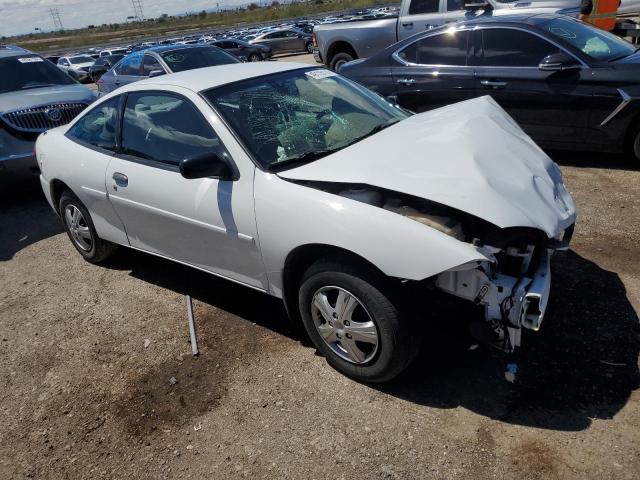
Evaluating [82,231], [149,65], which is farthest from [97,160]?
[149,65]

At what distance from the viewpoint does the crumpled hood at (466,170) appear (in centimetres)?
251

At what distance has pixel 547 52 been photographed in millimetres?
5699

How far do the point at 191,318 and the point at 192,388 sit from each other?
77 cm

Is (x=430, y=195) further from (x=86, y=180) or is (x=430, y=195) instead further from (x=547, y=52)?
(x=547, y=52)

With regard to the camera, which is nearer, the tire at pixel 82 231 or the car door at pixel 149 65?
the tire at pixel 82 231

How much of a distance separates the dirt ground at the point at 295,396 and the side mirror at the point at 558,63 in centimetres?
214

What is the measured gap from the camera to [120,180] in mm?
3814

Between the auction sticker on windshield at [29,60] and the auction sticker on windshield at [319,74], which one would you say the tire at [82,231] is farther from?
the auction sticker on windshield at [29,60]

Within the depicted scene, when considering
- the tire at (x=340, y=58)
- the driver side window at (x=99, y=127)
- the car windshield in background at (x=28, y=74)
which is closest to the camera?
the driver side window at (x=99, y=127)

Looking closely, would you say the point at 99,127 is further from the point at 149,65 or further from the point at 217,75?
the point at 149,65

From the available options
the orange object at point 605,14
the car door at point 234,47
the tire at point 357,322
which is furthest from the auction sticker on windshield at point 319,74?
the car door at point 234,47

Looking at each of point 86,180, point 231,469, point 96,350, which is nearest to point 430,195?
point 231,469

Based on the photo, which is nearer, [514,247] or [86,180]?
[514,247]

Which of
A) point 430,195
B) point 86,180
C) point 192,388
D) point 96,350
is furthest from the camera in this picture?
point 86,180
